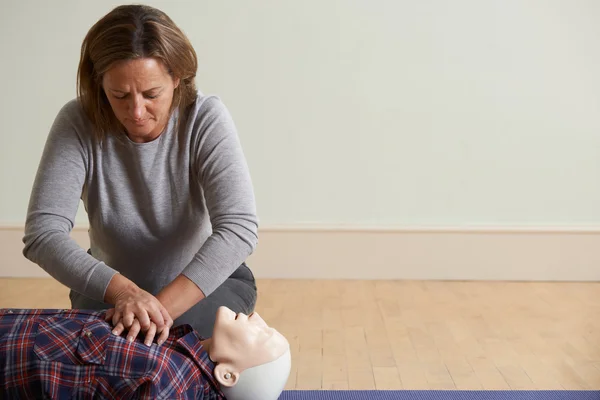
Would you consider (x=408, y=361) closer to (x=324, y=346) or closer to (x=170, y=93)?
(x=324, y=346)

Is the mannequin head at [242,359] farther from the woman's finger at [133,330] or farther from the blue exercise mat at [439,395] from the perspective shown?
the blue exercise mat at [439,395]

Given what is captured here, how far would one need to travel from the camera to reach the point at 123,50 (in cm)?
180

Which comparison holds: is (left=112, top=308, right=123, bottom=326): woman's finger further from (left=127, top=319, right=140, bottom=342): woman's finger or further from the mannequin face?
the mannequin face

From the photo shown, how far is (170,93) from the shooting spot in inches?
75.1

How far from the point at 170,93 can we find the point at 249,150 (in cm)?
217

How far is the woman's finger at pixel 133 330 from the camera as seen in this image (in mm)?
1695

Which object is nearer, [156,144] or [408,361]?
[156,144]

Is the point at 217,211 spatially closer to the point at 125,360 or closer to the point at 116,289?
the point at 116,289

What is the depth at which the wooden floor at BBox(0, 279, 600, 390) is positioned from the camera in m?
2.52

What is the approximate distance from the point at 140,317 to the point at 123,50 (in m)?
0.56

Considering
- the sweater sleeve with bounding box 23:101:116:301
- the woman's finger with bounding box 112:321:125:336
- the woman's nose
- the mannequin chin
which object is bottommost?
the mannequin chin

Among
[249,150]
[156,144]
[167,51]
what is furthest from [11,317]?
[249,150]

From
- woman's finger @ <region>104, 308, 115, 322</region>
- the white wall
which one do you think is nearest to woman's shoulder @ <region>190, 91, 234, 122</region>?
woman's finger @ <region>104, 308, 115, 322</region>

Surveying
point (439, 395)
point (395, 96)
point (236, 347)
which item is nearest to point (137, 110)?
point (236, 347)
